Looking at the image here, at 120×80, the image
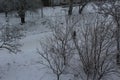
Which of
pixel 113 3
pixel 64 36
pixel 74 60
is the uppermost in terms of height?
pixel 113 3

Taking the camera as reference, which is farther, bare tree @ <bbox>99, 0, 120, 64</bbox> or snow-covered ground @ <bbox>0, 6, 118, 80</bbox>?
snow-covered ground @ <bbox>0, 6, 118, 80</bbox>

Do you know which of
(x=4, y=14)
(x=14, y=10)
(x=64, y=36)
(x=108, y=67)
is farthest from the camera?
(x=4, y=14)

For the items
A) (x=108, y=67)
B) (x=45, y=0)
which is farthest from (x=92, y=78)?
(x=45, y=0)

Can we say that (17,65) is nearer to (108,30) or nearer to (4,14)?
(108,30)

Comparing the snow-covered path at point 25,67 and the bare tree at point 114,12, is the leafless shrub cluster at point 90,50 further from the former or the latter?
the snow-covered path at point 25,67

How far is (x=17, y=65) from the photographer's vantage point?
2184cm

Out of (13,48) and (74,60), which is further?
(13,48)

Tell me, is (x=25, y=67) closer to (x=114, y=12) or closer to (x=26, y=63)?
(x=26, y=63)

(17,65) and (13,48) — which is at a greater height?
(13,48)

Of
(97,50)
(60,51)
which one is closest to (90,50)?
(97,50)

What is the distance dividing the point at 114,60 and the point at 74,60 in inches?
123

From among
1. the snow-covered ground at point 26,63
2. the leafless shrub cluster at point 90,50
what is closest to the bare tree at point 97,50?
the leafless shrub cluster at point 90,50

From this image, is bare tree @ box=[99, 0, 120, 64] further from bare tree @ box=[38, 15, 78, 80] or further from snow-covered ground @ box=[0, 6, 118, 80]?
snow-covered ground @ box=[0, 6, 118, 80]

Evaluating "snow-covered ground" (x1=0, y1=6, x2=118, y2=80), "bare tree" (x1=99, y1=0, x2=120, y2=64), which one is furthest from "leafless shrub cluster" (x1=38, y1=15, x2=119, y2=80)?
"snow-covered ground" (x1=0, y1=6, x2=118, y2=80)
